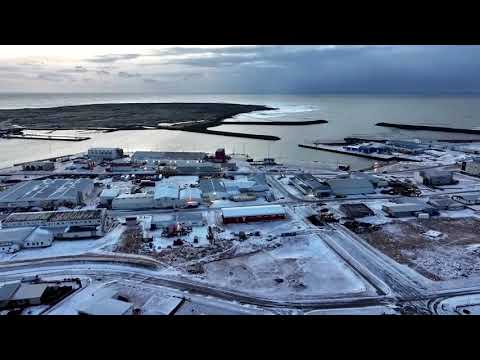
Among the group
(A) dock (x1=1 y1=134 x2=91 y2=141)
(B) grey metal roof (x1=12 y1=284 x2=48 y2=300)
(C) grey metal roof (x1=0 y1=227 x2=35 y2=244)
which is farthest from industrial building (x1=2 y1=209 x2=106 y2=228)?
(A) dock (x1=1 y1=134 x2=91 y2=141)

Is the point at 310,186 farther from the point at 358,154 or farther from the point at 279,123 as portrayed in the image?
the point at 279,123

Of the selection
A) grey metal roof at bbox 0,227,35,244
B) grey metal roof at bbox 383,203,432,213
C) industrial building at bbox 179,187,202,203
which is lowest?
grey metal roof at bbox 0,227,35,244

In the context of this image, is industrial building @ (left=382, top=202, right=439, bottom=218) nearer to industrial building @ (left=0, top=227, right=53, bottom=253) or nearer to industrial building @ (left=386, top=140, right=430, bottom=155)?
industrial building @ (left=0, top=227, right=53, bottom=253)

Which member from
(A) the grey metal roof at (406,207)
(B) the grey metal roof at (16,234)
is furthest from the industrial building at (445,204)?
(B) the grey metal roof at (16,234)

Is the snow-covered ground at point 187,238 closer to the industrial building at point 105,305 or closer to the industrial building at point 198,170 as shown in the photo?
the industrial building at point 105,305

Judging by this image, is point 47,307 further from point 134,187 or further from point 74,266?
point 134,187
